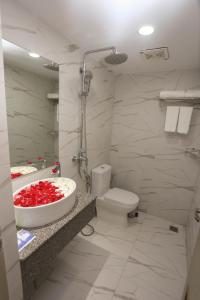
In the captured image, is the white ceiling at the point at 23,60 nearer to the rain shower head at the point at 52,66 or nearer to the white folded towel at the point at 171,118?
the rain shower head at the point at 52,66

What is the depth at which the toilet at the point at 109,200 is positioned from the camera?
208 centimetres

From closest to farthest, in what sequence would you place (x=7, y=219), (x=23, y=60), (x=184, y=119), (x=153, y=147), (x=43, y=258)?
(x=7, y=219)
(x=43, y=258)
(x=23, y=60)
(x=184, y=119)
(x=153, y=147)

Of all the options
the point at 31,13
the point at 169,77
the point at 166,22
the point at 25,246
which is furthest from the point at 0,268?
the point at 169,77

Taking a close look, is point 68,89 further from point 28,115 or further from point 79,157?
point 79,157

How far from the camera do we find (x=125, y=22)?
1205mm

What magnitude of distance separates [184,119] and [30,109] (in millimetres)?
1817

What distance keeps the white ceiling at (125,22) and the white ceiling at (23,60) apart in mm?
300

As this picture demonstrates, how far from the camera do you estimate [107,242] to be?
191 cm

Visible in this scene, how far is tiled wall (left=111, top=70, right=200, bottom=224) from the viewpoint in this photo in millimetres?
2156

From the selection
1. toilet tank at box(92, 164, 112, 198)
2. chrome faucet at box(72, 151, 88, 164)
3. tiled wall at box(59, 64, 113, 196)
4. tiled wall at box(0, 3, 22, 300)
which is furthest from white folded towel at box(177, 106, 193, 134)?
tiled wall at box(0, 3, 22, 300)

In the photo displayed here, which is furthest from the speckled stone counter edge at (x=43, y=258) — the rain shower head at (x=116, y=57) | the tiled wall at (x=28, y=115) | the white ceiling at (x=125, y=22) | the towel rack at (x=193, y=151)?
the towel rack at (x=193, y=151)

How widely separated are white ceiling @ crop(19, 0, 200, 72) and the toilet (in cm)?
156

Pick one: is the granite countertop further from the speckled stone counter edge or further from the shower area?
the shower area

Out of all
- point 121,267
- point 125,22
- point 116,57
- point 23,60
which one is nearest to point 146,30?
point 125,22
